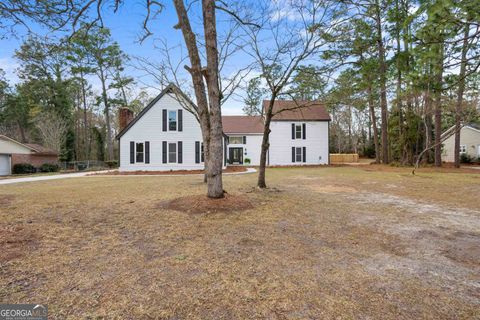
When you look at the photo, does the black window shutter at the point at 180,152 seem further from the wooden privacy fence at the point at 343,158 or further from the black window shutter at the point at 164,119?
the wooden privacy fence at the point at 343,158

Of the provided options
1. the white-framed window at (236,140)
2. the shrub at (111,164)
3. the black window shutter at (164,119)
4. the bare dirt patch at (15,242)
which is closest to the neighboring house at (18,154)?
the shrub at (111,164)

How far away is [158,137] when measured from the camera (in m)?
18.7

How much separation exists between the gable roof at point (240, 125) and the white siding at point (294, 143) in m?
2.15

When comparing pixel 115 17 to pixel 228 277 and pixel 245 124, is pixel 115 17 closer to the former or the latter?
pixel 228 277

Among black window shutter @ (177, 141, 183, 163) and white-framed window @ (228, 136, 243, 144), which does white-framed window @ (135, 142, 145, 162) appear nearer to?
black window shutter @ (177, 141, 183, 163)

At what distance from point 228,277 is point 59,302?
1.60 meters

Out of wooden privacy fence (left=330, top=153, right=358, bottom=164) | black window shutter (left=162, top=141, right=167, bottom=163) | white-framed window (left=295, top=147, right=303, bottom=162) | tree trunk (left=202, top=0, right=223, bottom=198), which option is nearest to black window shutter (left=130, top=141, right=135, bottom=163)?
black window shutter (left=162, top=141, right=167, bottom=163)

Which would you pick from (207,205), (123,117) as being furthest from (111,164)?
(207,205)

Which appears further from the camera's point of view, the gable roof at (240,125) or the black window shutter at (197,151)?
the gable roof at (240,125)

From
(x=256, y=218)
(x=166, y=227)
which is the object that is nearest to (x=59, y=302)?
(x=166, y=227)

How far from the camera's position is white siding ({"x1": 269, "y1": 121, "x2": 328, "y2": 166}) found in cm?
2566

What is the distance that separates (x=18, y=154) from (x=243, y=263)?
27.3 metres

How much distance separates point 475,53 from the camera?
4.48 metres

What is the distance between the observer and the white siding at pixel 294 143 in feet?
84.2
